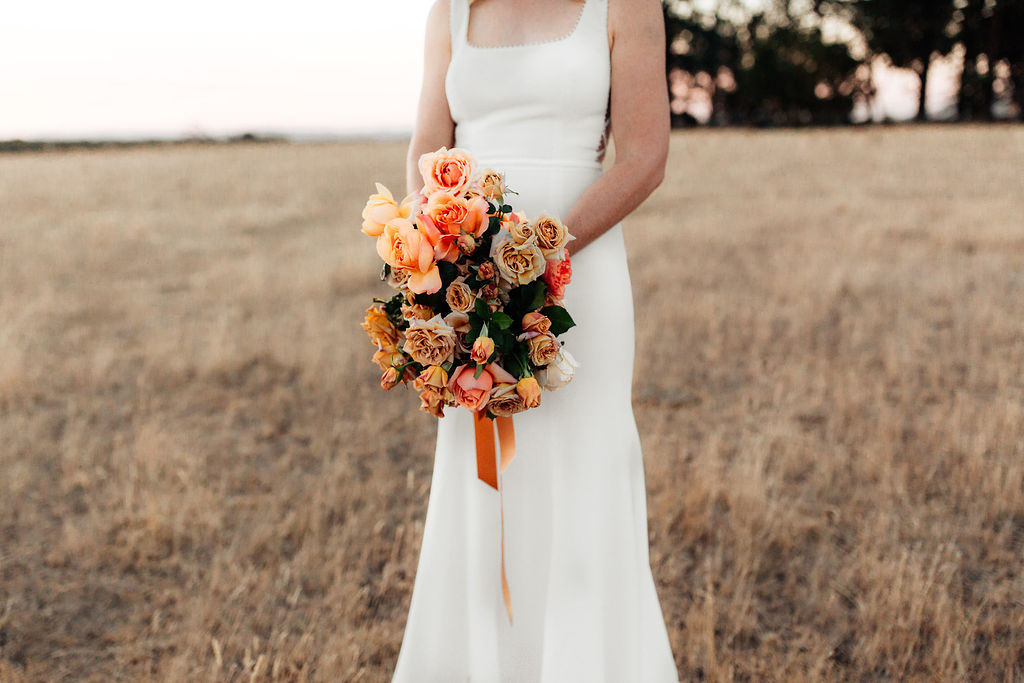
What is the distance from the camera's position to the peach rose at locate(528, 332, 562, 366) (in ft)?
6.63

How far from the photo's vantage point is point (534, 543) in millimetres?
2662

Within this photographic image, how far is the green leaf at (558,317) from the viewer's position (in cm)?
207

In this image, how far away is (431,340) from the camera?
6.45 feet

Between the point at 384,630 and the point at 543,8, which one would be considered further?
the point at 384,630

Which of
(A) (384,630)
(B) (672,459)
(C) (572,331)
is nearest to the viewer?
(C) (572,331)

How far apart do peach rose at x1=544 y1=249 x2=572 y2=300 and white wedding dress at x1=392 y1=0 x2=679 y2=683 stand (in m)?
0.41

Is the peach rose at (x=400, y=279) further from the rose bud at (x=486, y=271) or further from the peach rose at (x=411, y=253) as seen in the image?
the rose bud at (x=486, y=271)

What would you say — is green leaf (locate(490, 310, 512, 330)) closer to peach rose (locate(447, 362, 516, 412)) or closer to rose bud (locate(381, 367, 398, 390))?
peach rose (locate(447, 362, 516, 412))

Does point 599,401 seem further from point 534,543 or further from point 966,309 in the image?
point 966,309

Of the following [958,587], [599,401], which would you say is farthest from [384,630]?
[958,587]

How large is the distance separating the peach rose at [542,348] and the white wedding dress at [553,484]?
43 centimetres

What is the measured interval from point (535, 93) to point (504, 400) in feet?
3.03

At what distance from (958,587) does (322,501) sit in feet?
10.7

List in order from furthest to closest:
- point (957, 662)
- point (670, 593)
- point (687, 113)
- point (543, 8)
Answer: point (687, 113) → point (670, 593) → point (957, 662) → point (543, 8)
